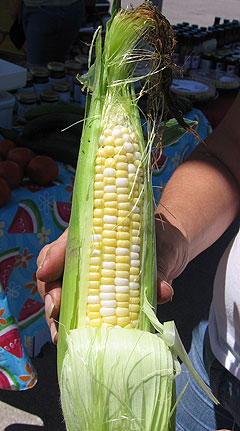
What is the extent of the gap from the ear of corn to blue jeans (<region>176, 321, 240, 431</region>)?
1.33ft

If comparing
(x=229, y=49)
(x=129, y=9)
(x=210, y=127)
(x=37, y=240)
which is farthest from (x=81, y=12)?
(x=129, y=9)

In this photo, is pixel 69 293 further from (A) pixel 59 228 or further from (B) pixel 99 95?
(A) pixel 59 228

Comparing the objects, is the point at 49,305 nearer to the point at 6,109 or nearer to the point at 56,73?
the point at 6,109

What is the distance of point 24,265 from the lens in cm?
208

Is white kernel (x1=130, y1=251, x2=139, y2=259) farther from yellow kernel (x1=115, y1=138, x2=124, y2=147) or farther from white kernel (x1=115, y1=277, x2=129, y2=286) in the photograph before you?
yellow kernel (x1=115, y1=138, x2=124, y2=147)

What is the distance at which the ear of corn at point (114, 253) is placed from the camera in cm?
93

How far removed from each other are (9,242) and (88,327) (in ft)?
3.55

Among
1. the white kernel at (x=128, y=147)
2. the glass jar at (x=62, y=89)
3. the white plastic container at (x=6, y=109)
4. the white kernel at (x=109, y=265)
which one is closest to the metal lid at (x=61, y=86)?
the glass jar at (x=62, y=89)

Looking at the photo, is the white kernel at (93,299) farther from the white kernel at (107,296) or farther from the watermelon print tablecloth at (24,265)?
the watermelon print tablecloth at (24,265)

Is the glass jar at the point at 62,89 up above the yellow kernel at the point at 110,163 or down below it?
below

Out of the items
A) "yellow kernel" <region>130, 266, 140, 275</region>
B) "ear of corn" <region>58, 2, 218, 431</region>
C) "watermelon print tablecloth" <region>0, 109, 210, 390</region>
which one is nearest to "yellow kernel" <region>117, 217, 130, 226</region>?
"ear of corn" <region>58, 2, 218, 431</region>

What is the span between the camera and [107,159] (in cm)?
105

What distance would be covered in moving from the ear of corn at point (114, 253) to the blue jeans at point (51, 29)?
3.51 meters

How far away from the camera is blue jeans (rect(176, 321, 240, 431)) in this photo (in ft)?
4.41
